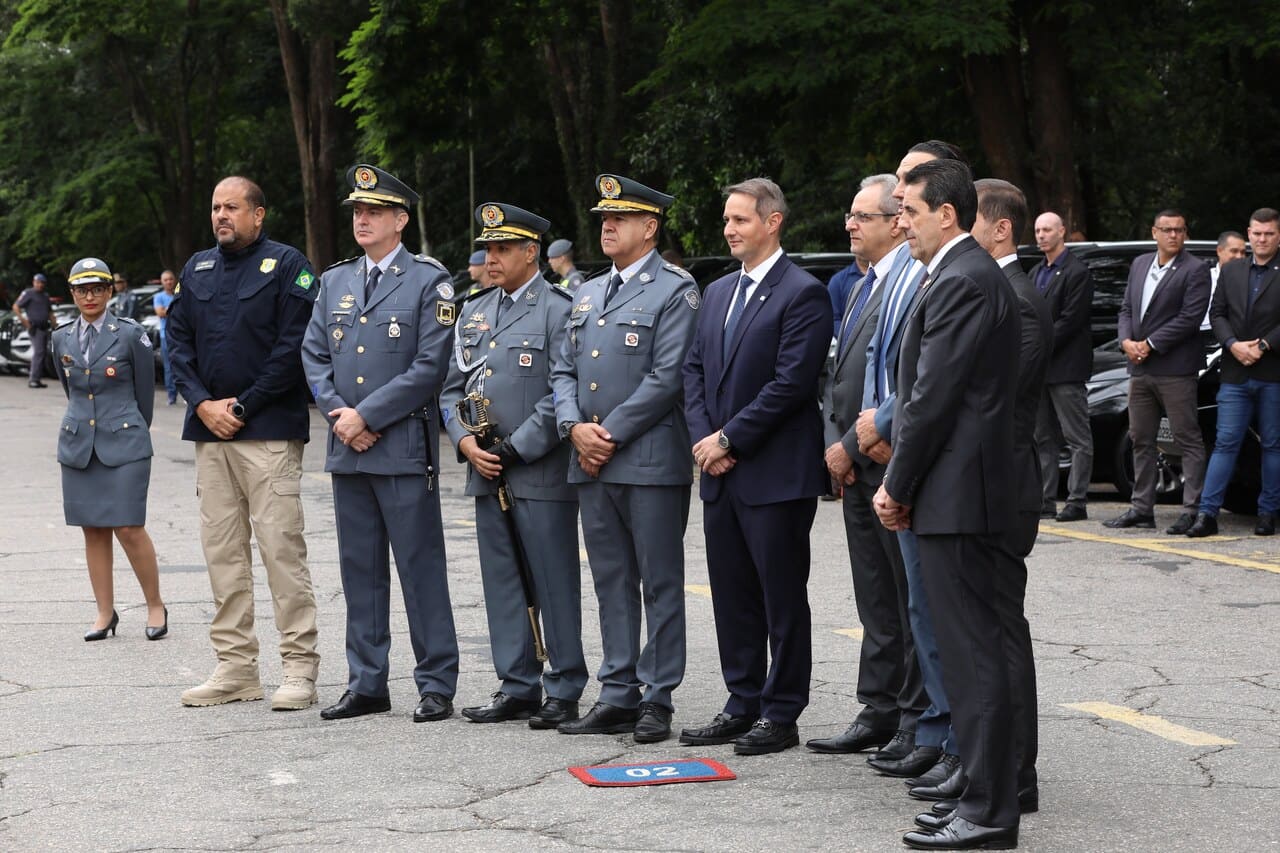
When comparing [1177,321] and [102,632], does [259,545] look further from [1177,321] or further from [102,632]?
[1177,321]

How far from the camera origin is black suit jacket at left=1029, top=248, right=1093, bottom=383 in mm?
12094

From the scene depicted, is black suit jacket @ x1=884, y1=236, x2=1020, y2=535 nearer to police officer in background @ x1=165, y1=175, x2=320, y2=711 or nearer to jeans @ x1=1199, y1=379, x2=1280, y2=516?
police officer in background @ x1=165, y1=175, x2=320, y2=711

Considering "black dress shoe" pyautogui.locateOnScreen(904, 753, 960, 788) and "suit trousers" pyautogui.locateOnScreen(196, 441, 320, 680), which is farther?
"suit trousers" pyautogui.locateOnScreen(196, 441, 320, 680)

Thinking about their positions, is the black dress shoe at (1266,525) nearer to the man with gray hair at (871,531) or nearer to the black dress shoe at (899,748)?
the man with gray hair at (871,531)

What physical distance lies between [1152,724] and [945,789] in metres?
1.42

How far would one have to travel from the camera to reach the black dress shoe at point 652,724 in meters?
6.41

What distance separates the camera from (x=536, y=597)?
698 centimetres

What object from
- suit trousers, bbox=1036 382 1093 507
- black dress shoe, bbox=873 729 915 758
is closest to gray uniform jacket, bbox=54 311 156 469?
black dress shoe, bbox=873 729 915 758

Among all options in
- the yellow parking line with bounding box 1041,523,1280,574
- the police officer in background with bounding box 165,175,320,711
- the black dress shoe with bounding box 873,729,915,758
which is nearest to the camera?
the black dress shoe with bounding box 873,729,915,758

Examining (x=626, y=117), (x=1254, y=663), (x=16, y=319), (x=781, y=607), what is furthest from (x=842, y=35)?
(x=16, y=319)

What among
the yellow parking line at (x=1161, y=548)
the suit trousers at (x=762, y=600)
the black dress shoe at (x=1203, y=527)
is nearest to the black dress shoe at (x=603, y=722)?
the suit trousers at (x=762, y=600)

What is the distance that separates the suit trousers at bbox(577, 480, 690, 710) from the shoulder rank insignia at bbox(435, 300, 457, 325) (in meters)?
0.89

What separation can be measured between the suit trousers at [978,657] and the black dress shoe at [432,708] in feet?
7.90

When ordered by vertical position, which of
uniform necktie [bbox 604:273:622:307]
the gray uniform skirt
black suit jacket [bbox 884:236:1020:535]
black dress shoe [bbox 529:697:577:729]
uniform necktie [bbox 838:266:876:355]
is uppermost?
uniform necktie [bbox 604:273:622:307]
